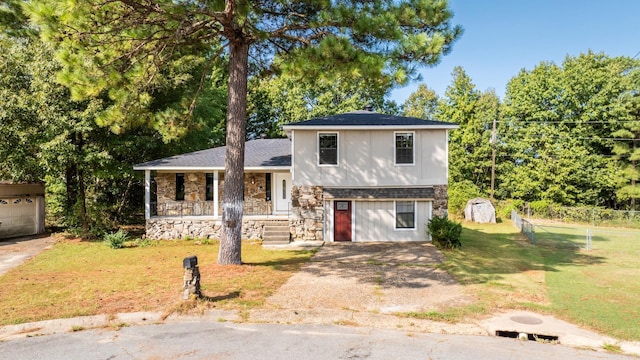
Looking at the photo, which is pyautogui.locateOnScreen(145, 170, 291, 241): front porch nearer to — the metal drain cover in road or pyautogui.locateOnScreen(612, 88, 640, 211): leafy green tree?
the metal drain cover in road

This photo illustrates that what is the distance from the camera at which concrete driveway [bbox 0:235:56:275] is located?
12.3 metres

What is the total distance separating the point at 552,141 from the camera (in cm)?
3203

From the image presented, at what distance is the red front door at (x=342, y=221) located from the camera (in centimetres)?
1644

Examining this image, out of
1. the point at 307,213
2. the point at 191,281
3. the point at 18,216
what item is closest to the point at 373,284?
the point at 191,281

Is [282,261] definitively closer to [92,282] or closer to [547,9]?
[92,282]

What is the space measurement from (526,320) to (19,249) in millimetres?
17601

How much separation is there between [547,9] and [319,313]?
876 inches

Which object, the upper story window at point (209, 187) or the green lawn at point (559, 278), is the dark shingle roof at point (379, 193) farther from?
the upper story window at point (209, 187)

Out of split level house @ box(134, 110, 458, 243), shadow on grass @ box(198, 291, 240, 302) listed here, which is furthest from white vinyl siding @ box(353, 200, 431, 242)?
shadow on grass @ box(198, 291, 240, 302)

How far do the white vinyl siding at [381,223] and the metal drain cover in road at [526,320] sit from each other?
9.25m

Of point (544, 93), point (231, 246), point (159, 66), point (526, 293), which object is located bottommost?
point (526, 293)

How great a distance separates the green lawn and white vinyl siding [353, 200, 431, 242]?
2047mm

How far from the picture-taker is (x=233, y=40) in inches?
435

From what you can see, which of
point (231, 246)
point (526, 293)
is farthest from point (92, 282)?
point (526, 293)
